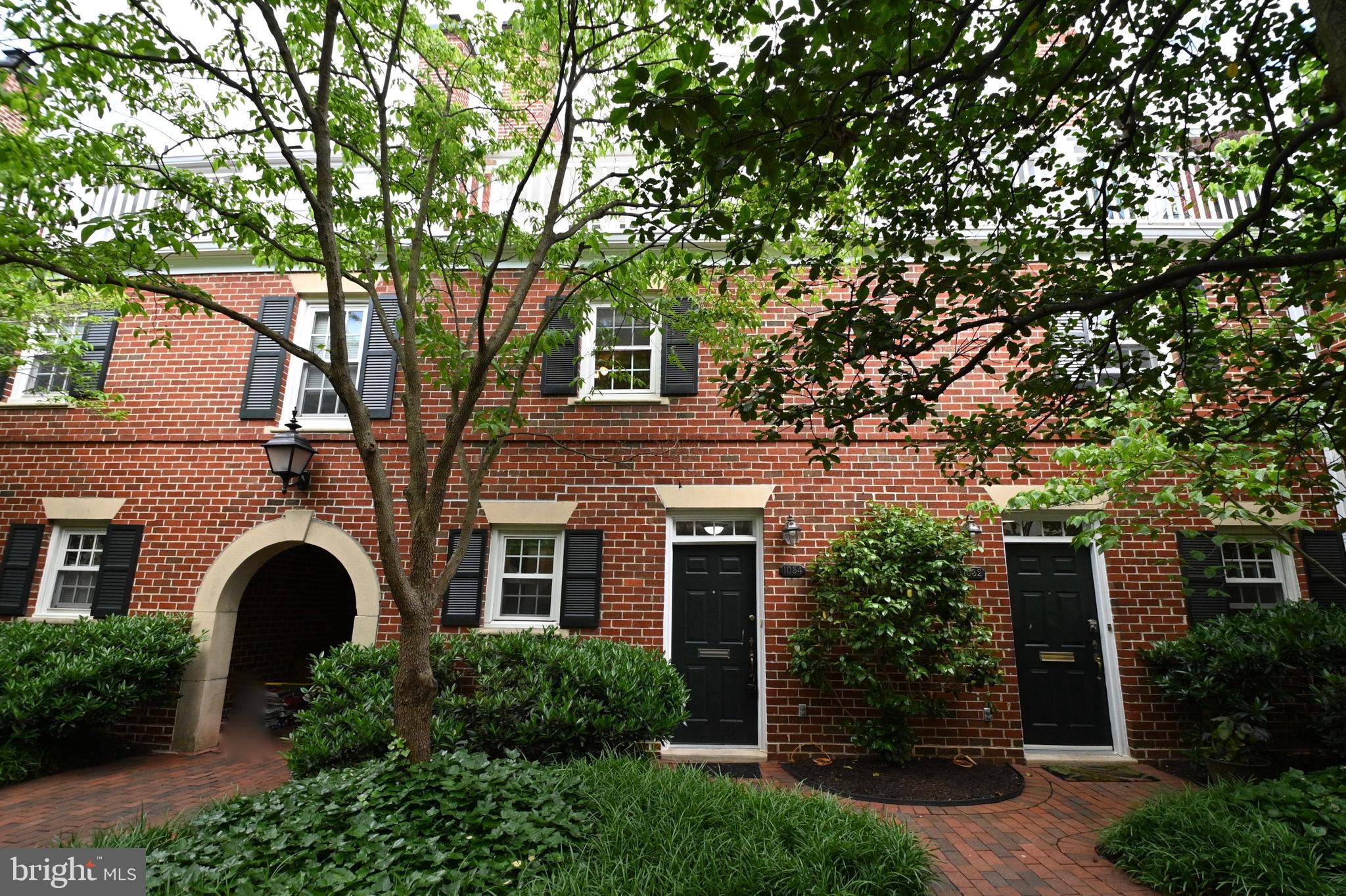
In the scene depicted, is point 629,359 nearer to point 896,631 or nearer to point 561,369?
Answer: point 561,369

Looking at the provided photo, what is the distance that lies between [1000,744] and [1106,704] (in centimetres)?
123

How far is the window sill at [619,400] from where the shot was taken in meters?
6.96

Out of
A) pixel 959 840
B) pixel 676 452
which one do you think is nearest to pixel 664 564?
pixel 676 452

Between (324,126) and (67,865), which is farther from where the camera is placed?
(324,126)

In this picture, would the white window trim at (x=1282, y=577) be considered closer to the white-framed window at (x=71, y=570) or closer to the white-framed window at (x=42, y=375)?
the white-framed window at (x=71, y=570)

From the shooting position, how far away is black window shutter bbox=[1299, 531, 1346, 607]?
6.19m

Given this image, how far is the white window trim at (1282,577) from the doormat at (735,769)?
5.11 metres

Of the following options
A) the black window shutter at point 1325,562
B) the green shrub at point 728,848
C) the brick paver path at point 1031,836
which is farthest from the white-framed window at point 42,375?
the black window shutter at point 1325,562

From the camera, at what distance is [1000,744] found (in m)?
6.09

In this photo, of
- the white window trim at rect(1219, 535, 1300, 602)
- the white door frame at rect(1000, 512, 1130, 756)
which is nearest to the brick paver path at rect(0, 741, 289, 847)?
the white door frame at rect(1000, 512, 1130, 756)

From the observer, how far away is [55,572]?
7195mm

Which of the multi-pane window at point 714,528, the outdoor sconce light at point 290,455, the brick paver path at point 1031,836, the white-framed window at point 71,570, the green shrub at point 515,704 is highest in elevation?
the outdoor sconce light at point 290,455

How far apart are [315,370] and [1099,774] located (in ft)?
30.1

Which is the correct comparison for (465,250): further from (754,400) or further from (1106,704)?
(1106,704)
